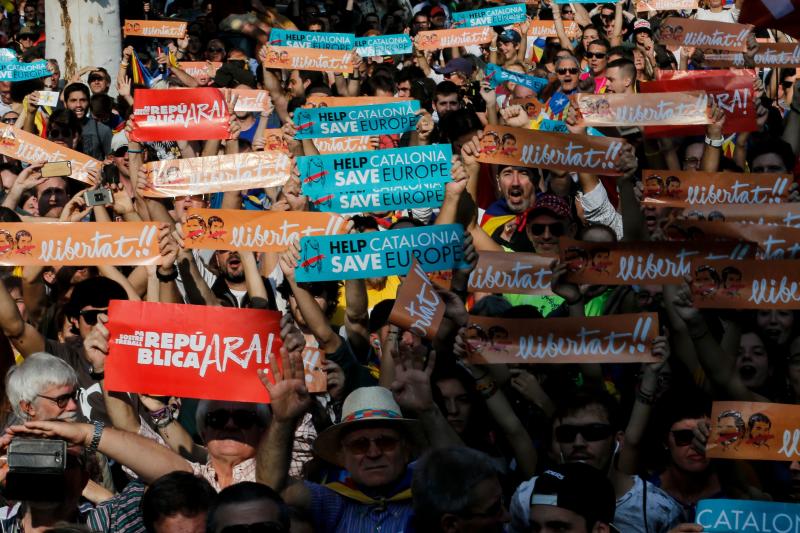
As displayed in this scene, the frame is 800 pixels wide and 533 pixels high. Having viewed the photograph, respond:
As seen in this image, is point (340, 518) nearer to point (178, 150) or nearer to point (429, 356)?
point (429, 356)

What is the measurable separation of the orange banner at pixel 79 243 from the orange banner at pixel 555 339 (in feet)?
5.61

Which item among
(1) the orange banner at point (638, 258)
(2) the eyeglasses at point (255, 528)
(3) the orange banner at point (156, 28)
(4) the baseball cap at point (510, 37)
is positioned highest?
(2) the eyeglasses at point (255, 528)

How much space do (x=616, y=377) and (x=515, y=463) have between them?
114 centimetres

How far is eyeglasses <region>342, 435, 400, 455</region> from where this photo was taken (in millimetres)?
5156

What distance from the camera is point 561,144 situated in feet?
25.3

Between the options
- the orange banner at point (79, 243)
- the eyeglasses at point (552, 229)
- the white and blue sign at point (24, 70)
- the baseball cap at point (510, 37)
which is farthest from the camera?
the baseball cap at point (510, 37)

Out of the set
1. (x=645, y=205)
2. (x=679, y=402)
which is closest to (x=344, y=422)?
(x=679, y=402)

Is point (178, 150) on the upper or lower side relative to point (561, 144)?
lower

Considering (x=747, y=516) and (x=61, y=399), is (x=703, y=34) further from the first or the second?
(x=61, y=399)

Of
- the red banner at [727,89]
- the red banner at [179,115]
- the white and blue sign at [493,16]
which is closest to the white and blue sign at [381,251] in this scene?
the red banner at [179,115]

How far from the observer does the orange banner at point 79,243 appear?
6.80 m

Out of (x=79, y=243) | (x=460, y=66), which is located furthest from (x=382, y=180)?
(x=460, y=66)

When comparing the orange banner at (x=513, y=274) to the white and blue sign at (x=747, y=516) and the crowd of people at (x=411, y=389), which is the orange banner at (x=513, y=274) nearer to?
the crowd of people at (x=411, y=389)

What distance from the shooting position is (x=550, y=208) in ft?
25.0
